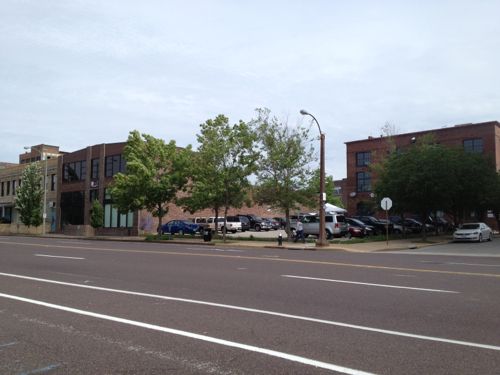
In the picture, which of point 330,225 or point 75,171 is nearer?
point 330,225

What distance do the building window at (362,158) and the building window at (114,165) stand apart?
31475 millimetres

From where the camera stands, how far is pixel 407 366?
17.6 feet

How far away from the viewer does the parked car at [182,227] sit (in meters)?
44.7

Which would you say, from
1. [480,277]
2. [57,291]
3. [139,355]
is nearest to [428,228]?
[480,277]

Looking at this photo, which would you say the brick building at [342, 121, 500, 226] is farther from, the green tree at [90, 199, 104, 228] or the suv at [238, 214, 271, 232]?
the green tree at [90, 199, 104, 228]

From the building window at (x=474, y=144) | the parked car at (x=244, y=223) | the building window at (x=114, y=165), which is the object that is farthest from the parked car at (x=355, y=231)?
the building window at (x=474, y=144)

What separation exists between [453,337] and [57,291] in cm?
791

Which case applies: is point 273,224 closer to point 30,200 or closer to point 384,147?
point 384,147

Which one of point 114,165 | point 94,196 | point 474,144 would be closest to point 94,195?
point 94,196

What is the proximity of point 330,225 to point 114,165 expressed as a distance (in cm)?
2648

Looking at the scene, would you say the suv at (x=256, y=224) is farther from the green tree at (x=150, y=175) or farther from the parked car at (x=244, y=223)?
the green tree at (x=150, y=175)

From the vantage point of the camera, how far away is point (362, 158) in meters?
66.2

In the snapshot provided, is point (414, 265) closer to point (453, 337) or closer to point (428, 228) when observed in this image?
point (453, 337)

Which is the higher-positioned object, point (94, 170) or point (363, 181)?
point (363, 181)
